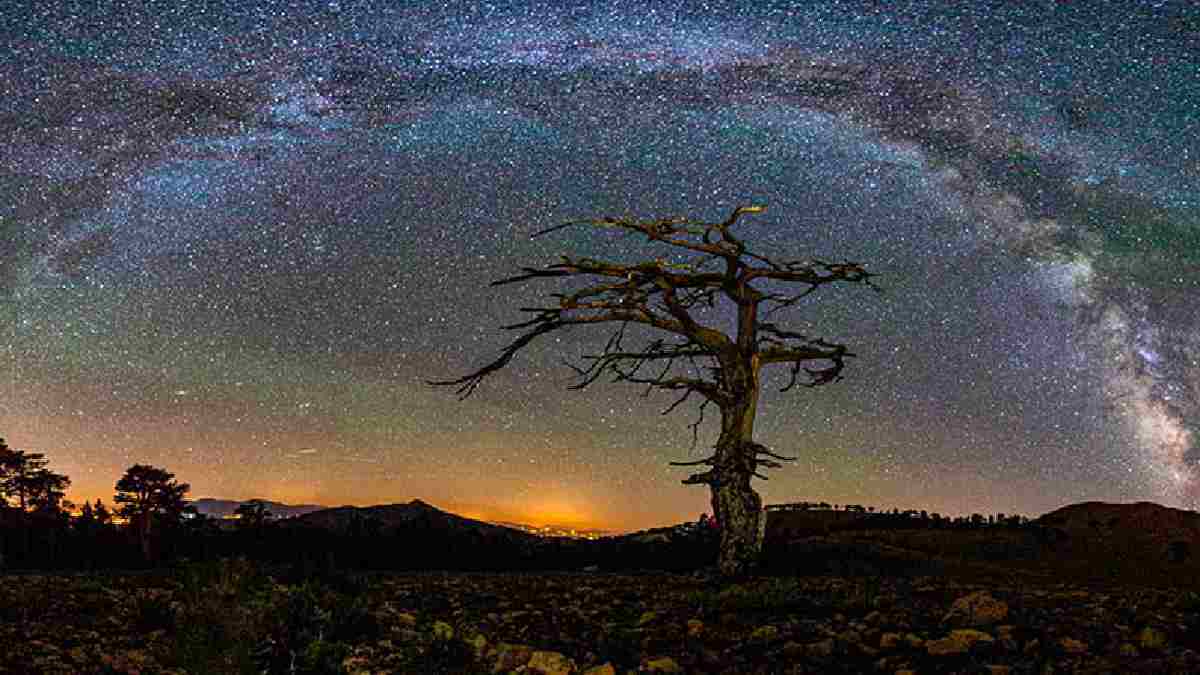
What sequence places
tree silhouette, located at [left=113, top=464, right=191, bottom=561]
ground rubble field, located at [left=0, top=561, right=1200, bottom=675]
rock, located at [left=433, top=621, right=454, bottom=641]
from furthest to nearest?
tree silhouette, located at [left=113, top=464, right=191, bottom=561], rock, located at [left=433, top=621, right=454, bottom=641], ground rubble field, located at [left=0, top=561, right=1200, bottom=675]

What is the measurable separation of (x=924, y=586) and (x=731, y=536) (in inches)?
101

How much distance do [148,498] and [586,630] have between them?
12.4 metres

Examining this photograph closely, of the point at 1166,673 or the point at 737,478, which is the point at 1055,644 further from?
the point at 737,478

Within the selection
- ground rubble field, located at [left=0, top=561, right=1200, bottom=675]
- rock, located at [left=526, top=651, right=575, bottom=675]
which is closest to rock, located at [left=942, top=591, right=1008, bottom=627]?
ground rubble field, located at [left=0, top=561, right=1200, bottom=675]

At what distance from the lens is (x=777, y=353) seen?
14.2m

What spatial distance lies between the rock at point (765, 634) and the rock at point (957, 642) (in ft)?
4.00

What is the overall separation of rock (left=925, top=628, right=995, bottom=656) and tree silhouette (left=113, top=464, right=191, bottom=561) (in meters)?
15.2

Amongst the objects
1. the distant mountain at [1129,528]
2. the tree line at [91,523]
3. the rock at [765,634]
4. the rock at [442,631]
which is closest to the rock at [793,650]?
the rock at [765,634]

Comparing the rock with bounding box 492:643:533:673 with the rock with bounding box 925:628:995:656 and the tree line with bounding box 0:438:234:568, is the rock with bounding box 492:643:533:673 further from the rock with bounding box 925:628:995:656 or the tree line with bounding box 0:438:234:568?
the tree line with bounding box 0:438:234:568

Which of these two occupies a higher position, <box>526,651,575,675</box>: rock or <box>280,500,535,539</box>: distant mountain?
<box>280,500,535,539</box>: distant mountain

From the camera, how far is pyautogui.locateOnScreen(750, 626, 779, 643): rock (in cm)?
770

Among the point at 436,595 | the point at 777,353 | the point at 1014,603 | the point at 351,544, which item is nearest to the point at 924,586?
the point at 1014,603

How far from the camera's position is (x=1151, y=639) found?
6.98 m

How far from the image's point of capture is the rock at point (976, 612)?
7982 millimetres
